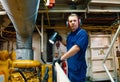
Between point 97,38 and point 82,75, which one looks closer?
point 82,75

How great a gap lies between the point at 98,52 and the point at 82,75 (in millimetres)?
2674

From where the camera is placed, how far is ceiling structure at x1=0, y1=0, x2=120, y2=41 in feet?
12.6

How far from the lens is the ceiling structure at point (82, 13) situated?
3.85 metres

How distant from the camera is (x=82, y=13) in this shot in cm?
416

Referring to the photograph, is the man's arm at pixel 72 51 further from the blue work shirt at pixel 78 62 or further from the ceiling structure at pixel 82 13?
the ceiling structure at pixel 82 13

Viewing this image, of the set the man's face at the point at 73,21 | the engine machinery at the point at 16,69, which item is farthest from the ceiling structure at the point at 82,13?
the engine machinery at the point at 16,69

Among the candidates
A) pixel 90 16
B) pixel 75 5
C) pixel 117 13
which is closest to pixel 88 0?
pixel 75 5

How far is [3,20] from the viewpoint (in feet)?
13.5

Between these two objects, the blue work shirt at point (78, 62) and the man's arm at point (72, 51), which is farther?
the blue work shirt at point (78, 62)

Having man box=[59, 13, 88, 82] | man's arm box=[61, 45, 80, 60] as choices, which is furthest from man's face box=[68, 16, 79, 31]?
man's arm box=[61, 45, 80, 60]

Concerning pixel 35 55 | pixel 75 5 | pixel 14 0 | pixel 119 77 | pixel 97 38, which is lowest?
pixel 119 77

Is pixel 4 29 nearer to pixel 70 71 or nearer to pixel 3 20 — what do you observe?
pixel 3 20

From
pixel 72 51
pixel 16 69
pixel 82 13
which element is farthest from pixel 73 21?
pixel 82 13

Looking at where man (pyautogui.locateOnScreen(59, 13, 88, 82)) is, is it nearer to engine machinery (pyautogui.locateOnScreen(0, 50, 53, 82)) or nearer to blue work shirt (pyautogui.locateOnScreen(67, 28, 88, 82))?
blue work shirt (pyautogui.locateOnScreen(67, 28, 88, 82))
